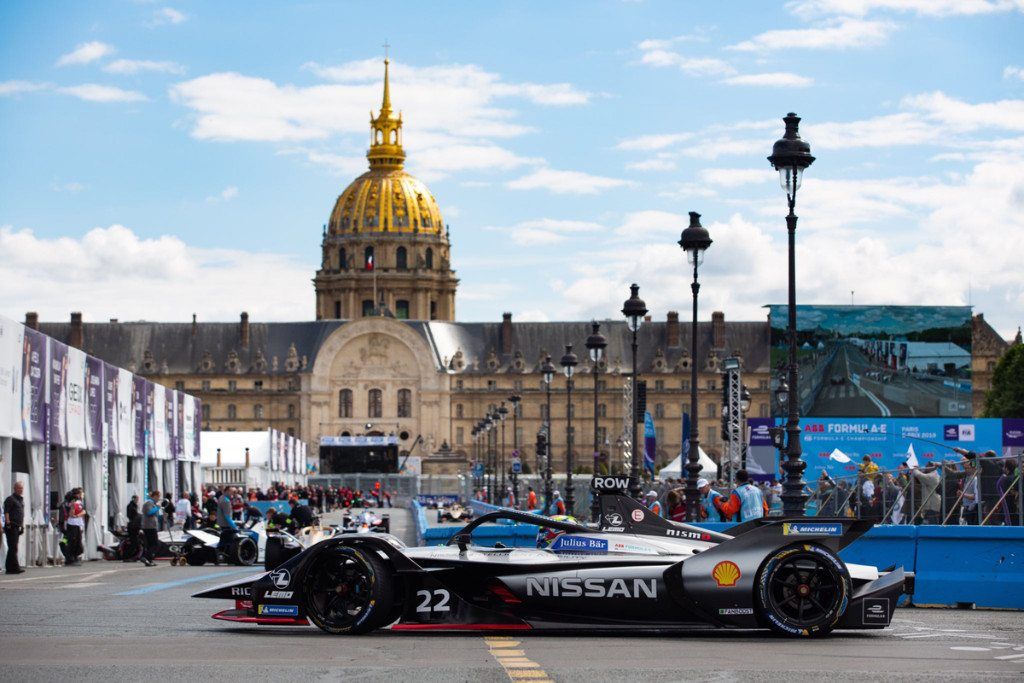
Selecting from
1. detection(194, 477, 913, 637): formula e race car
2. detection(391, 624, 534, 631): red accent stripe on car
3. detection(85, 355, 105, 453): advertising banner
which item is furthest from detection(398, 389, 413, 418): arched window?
detection(194, 477, 913, 637): formula e race car

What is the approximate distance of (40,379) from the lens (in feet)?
102

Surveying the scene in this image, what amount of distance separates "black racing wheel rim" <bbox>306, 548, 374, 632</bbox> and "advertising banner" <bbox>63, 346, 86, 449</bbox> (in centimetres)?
2054

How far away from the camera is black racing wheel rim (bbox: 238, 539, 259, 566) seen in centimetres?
3253

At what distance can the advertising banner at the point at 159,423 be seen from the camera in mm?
43906

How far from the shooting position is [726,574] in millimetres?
12820

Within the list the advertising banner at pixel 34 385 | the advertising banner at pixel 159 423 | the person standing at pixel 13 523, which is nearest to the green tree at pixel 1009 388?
the advertising banner at pixel 159 423

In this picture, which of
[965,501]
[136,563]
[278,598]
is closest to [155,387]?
[136,563]

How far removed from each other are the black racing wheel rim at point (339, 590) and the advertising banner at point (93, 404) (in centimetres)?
2215

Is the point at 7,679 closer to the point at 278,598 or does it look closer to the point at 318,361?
the point at 278,598

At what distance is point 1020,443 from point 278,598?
137 ft

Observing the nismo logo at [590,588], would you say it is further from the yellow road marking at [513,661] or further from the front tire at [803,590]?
the front tire at [803,590]

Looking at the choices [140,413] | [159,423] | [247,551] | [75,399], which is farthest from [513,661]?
[159,423]

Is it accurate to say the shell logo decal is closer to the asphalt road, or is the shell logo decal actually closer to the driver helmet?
the asphalt road

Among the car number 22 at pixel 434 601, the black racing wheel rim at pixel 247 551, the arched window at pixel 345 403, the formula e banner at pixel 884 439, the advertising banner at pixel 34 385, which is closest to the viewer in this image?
the car number 22 at pixel 434 601
